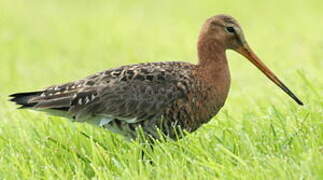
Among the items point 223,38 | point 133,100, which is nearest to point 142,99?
point 133,100

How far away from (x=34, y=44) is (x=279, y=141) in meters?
9.60

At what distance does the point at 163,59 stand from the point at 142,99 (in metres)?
7.03

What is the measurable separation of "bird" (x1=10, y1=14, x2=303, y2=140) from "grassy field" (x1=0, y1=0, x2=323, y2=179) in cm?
21

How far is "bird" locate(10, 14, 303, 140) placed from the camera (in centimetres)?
711

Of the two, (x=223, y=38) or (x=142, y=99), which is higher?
(x=223, y=38)

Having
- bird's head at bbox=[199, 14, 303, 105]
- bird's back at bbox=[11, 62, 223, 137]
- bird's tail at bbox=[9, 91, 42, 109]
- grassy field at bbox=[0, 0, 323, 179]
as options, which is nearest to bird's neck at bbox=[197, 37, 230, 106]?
bird's head at bbox=[199, 14, 303, 105]

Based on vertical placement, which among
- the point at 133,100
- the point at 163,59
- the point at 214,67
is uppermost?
the point at 214,67

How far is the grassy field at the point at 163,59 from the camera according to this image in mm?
6305

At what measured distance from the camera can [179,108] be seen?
23.3 feet

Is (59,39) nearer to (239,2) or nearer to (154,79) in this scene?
(239,2)

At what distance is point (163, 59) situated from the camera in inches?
558

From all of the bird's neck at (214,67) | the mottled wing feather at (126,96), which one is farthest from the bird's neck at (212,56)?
the mottled wing feather at (126,96)

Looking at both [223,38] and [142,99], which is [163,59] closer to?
[223,38]

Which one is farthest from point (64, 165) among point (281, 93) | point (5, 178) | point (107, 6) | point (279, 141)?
point (107, 6)
